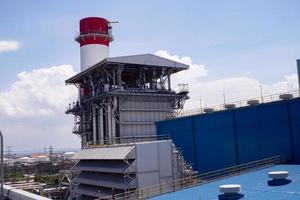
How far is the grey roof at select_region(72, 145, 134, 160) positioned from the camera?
34.2 m

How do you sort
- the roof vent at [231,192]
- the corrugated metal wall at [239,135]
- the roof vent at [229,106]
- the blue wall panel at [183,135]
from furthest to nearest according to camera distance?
the blue wall panel at [183,135]
the roof vent at [229,106]
the corrugated metal wall at [239,135]
the roof vent at [231,192]

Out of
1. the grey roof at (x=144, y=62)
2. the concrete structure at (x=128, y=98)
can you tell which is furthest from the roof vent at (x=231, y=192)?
the grey roof at (x=144, y=62)

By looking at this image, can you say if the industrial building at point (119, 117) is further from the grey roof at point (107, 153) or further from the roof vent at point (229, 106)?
the roof vent at point (229, 106)

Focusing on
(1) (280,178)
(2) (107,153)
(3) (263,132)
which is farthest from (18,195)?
(3) (263,132)

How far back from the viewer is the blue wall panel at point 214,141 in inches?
1353

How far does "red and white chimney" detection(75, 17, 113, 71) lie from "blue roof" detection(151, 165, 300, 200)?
1571 inches

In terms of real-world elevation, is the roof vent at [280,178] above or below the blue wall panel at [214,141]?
below

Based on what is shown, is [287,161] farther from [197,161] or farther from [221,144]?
[197,161]

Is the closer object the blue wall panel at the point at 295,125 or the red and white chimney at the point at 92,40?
the blue wall panel at the point at 295,125

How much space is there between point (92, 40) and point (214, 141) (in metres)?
33.8

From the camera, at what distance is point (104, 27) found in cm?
6419

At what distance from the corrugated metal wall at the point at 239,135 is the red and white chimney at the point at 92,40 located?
2565 cm

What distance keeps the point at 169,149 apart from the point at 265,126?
9.17 m

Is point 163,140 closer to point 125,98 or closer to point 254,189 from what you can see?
point 125,98
